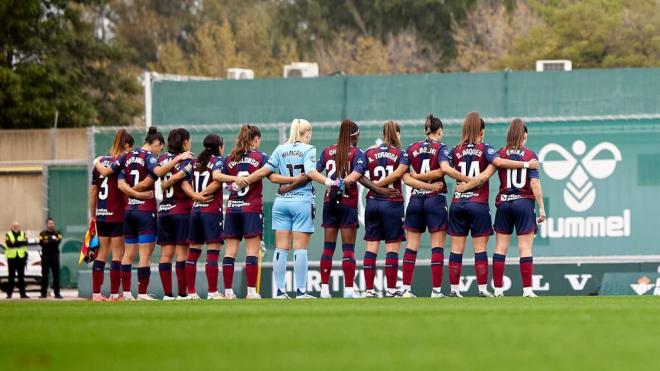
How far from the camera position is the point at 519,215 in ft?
58.7

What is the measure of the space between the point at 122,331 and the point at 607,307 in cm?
477

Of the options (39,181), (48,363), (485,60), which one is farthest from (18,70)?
(48,363)

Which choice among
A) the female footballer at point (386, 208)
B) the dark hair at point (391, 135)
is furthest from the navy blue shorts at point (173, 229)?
the dark hair at point (391, 135)

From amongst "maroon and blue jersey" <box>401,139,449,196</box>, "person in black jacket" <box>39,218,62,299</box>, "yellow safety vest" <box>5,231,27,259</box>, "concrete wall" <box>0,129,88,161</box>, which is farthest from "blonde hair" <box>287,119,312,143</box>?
"concrete wall" <box>0,129,88,161</box>

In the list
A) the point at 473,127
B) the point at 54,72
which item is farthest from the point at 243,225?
the point at 54,72

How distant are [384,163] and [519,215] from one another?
1644 mm

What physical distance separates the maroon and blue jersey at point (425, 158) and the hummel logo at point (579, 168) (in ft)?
19.7

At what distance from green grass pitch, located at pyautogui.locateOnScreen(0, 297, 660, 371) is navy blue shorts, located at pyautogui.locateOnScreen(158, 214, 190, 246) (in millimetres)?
4069

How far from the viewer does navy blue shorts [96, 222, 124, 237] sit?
19.6m

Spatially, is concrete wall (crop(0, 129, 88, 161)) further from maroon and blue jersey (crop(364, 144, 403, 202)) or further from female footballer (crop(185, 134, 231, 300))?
maroon and blue jersey (crop(364, 144, 403, 202))

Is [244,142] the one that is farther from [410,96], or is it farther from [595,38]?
[595,38]

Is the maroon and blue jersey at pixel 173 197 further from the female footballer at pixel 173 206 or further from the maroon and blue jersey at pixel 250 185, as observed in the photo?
the maroon and blue jersey at pixel 250 185

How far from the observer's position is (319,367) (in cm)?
931

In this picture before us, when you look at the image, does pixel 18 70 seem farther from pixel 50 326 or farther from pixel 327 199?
pixel 50 326
